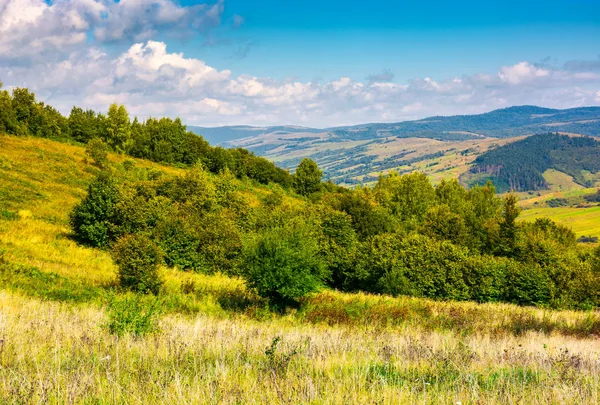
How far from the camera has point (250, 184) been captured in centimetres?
9494

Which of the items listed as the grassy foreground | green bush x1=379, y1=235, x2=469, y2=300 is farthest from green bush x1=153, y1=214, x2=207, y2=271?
the grassy foreground

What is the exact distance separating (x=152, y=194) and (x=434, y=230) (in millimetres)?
37903

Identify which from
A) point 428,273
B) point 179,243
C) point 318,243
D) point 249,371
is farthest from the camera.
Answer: point 318,243

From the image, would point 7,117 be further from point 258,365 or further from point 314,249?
point 258,365

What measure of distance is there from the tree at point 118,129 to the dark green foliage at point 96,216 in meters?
50.4

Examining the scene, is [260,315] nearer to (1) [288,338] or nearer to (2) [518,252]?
(1) [288,338]

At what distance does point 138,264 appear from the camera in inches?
960

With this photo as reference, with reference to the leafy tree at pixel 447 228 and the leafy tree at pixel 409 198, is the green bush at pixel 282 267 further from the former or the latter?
the leafy tree at pixel 409 198

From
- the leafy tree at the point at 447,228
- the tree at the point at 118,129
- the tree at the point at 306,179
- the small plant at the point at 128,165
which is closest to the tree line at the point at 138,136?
the tree at the point at 118,129

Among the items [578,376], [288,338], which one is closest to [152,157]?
[288,338]

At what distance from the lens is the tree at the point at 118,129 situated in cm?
9038

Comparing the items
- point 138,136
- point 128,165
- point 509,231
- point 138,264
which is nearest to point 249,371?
point 138,264

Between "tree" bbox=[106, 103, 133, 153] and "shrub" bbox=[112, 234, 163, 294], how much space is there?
69.1 meters

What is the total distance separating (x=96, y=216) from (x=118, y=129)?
56952 millimetres
